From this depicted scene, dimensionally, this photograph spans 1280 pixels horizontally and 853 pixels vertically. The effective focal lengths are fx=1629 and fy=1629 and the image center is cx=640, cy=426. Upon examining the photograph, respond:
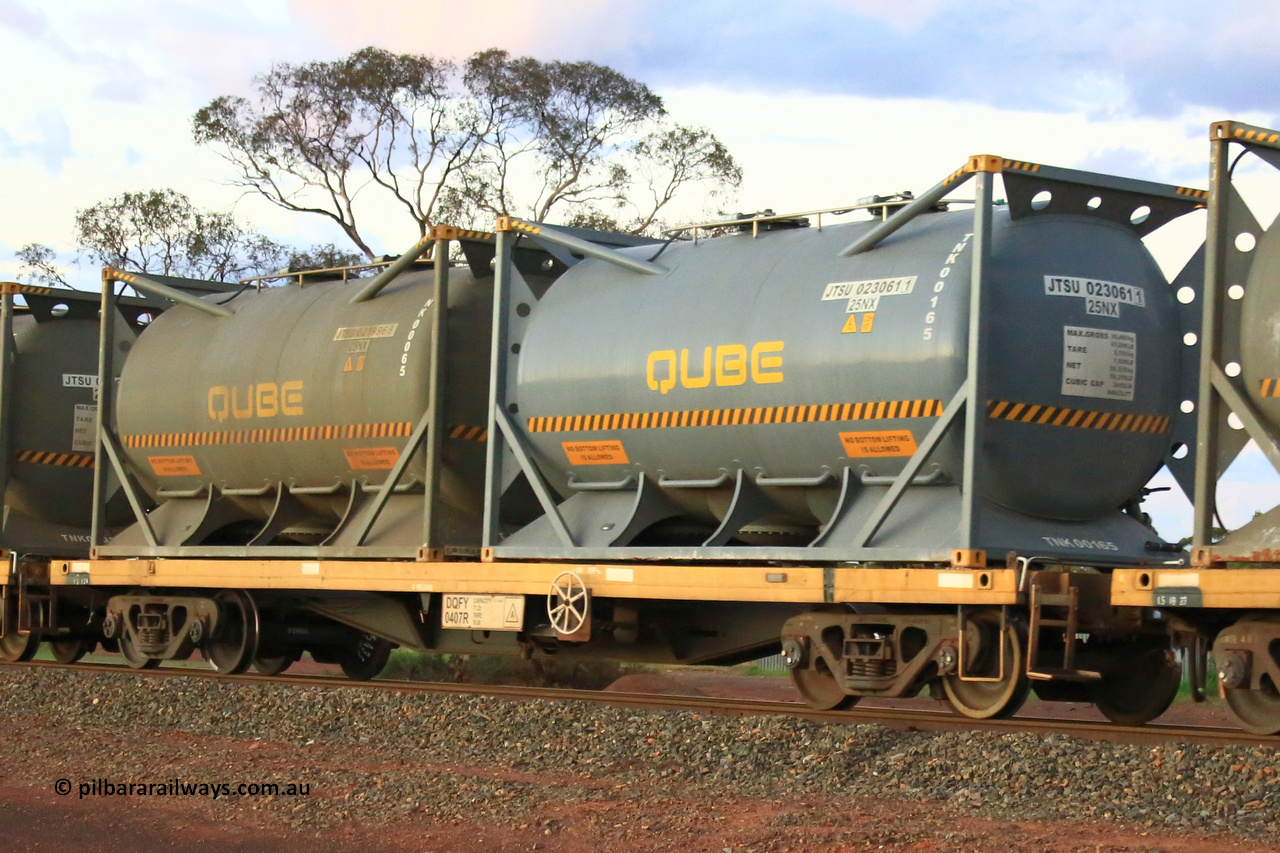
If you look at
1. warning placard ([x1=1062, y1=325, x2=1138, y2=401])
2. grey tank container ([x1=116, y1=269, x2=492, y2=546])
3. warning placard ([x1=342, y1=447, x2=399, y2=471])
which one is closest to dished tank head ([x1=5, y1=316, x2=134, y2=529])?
grey tank container ([x1=116, y1=269, x2=492, y2=546])

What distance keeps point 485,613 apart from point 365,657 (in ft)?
16.2

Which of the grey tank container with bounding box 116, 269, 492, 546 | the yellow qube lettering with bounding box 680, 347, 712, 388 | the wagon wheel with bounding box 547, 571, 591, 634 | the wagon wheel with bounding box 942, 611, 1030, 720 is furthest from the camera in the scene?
the grey tank container with bounding box 116, 269, 492, 546

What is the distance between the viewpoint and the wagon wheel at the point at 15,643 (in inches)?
733

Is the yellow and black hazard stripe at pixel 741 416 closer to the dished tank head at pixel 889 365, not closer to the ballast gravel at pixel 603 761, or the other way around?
the dished tank head at pixel 889 365

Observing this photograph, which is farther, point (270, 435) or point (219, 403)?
point (219, 403)

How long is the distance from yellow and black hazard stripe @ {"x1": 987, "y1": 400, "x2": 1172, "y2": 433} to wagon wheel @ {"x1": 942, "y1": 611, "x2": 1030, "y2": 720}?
134 cm

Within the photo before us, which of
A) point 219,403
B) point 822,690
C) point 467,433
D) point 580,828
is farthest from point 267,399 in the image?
point 580,828

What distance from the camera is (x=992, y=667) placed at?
11125 mm

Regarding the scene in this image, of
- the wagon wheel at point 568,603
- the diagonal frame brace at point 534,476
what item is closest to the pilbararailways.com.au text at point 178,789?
the wagon wheel at point 568,603

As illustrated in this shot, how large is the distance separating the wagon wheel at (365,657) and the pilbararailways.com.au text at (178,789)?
8.82 meters

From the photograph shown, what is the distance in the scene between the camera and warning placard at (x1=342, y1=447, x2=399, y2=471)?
589 inches

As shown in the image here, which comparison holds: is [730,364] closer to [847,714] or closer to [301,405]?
[847,714]

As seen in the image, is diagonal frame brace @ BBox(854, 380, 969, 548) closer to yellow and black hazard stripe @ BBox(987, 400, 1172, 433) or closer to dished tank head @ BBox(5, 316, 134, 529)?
yellow and black hazard stripe @ BBox(987, 400, 1172, 433)

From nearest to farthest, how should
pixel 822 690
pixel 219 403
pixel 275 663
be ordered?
pixel 822 690, pixel 219 403, pixel 275 663
